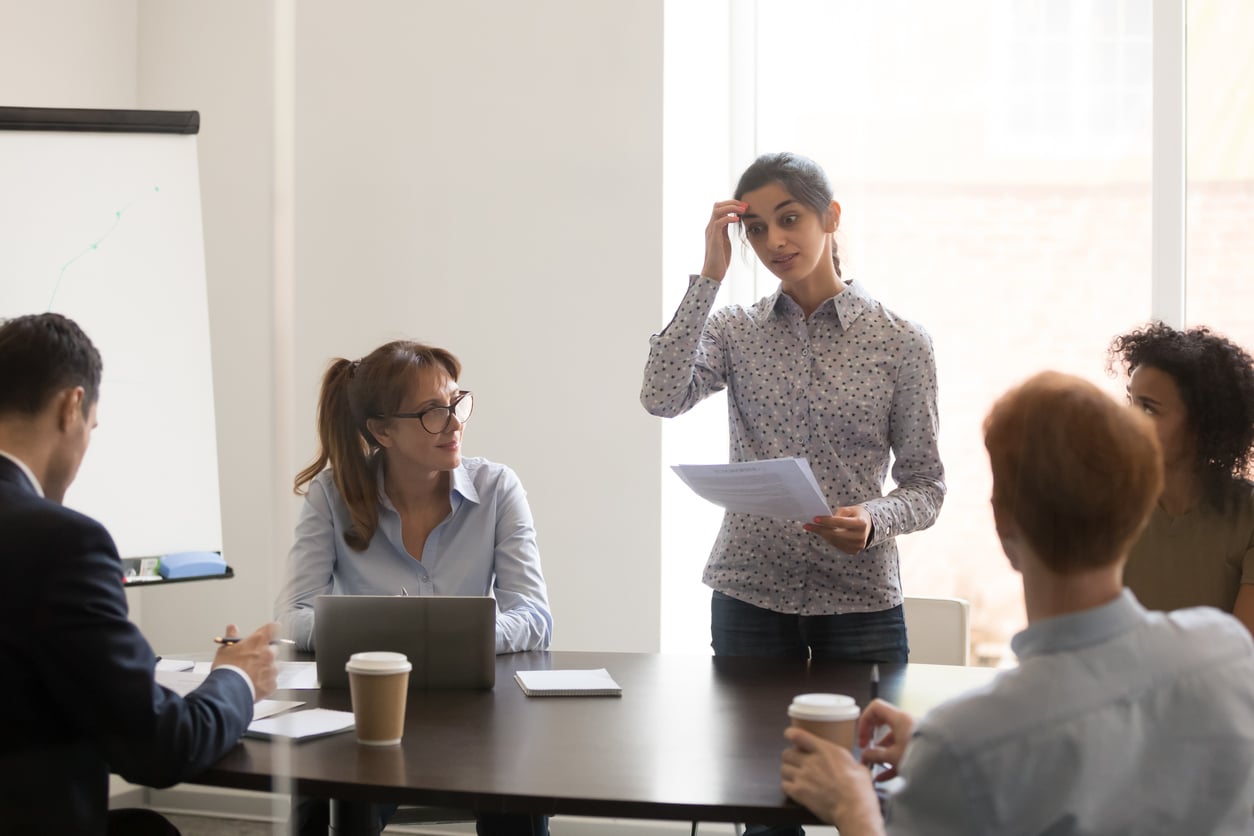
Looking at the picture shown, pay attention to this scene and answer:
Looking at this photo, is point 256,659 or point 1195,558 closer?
point 256,659

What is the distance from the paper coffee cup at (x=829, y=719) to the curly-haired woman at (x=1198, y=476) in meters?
0.87

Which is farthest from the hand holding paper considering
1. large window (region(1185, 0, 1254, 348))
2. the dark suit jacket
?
large window (region(1185, 0, 1254, 348))

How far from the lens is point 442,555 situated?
7.41 ft

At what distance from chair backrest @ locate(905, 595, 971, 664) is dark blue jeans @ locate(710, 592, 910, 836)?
21.0 inches

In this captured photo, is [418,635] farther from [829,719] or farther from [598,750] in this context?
[829,719]

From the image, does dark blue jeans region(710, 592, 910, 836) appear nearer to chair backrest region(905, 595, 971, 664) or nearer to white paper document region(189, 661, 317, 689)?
chair backrest region(905, 595, 971, 664)

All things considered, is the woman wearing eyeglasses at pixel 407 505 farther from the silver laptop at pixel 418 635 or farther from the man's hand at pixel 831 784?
the man's hand at pixel 831 784

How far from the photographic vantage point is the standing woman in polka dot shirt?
2115 millimetres

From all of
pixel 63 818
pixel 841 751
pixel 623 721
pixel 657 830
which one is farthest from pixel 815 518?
pixel 657 830

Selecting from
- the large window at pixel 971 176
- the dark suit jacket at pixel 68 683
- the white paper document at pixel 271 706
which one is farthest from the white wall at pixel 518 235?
the dark suit jacket at pixel 68 683

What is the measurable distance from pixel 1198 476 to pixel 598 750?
1.17 m

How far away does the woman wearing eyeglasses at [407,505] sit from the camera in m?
2.22

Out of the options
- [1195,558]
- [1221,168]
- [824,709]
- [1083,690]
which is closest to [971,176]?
[1221,168]

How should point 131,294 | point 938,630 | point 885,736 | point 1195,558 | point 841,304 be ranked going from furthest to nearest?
point 938,630 < point 841,304 < point 131,294 < point 1195,558 < point 885,736
